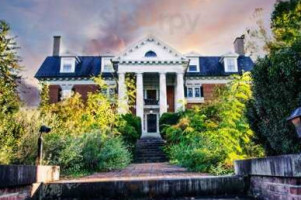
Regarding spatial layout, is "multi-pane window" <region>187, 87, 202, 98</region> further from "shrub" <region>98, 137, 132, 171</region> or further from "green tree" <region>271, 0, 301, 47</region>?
"shrub" <region>98, 137, 132, 171</region>

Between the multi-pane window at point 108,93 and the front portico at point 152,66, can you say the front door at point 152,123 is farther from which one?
the multi-pane window at point 108,93

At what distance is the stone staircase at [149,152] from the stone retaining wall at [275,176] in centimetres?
1218

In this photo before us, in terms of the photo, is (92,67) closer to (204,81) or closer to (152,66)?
(152,66)

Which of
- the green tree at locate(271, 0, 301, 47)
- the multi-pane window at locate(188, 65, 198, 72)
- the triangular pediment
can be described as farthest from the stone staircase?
the multi-pane window at locate(188, 65, 198, 72)

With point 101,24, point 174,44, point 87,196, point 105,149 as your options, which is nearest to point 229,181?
point 87,196

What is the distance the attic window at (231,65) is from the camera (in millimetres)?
31672

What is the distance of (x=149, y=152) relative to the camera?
19.0 metres

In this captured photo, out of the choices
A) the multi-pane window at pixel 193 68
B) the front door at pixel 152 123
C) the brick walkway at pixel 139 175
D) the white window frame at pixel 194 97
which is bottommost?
the brick walkway at pixel 139 175

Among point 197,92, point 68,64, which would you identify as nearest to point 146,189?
point 197,92

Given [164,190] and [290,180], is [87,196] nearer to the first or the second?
[164,190]

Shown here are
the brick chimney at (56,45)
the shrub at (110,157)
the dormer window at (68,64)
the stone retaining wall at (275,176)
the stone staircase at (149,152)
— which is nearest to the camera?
the stone retaining wall at (275,176)

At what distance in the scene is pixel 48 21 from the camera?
9.39m

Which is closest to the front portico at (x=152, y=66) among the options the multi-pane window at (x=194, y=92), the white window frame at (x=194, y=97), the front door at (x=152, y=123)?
the front door at (x=152, y=123)

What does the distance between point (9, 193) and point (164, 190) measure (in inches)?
95.1
